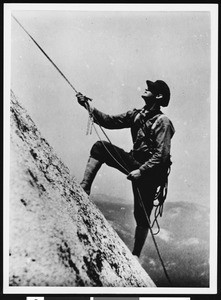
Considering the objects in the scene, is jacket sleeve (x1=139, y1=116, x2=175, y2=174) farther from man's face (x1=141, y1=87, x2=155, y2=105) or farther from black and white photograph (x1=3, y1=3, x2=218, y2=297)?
man's face (x1=141, y1=87, x2=155, y2=105)

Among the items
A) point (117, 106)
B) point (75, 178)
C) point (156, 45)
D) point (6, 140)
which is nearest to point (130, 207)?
point (75, 178)

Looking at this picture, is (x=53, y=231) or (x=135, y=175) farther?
(x=135, y=175)

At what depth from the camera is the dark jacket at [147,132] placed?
2.15 m

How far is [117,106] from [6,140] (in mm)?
590

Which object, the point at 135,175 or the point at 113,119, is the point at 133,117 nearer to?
the point at 113,119

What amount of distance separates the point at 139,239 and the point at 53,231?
531 mm

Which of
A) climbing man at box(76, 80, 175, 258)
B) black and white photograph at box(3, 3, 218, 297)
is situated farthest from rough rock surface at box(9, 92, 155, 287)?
climbing man at box(76, 80, 175, 258)

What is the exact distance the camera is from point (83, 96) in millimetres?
2205

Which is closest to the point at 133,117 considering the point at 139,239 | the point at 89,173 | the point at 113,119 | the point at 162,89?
the point at 113,119

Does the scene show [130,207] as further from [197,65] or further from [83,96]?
[197,65]

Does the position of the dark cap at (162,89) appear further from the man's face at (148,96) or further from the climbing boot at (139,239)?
the climbing boot at (139,239)

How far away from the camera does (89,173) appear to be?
2.17 meters

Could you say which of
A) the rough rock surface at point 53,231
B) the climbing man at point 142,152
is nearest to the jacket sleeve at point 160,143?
the climbing man at point 142,152

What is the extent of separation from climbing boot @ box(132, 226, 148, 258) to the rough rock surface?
0.21 ft
